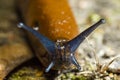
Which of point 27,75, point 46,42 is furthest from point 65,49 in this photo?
point 27,75

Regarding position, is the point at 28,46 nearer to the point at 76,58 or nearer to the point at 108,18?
the point at 76,58

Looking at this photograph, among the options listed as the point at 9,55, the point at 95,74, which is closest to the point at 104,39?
the point at 95,74

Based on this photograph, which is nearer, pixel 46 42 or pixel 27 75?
pixel 46 42

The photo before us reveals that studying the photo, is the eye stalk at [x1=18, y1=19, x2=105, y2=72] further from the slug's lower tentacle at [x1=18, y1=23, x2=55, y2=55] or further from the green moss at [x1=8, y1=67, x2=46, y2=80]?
the green moss at [x1=8, y1=67, x2=46, y2=80]

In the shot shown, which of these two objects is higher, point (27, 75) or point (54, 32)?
point (54, 32)

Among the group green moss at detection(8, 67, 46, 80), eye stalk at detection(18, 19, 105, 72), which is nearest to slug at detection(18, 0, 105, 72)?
eye stalk at detection(18, 19, 105, 72)

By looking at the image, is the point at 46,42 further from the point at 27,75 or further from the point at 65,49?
the point at 27,75

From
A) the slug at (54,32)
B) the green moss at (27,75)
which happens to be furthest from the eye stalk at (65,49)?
the green moss at (27,75)

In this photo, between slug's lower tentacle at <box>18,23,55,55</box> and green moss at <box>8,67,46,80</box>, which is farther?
green moss at <box>8,67,46,80</box>

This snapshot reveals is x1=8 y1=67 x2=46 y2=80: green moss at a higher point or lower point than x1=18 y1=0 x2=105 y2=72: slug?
lower
